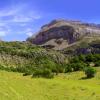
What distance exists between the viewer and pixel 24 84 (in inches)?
1690

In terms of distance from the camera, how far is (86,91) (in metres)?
43.1

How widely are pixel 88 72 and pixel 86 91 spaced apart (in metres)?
41.4

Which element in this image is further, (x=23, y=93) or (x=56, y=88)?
(x=56, y=88)

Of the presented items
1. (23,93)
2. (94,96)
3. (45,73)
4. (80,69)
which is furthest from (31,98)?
(80,69)

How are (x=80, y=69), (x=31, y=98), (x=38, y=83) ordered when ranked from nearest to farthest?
(x=31, y=98), (x=38, y=83), (x=80, y=69)

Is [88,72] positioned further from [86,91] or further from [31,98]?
[31,98]

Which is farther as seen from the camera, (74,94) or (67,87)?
(67,87)

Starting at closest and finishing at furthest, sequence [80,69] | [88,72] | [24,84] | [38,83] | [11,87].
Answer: [11,87]
[24,84]
[38,83]
[88,72]
[80,69]

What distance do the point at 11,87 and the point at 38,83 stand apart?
841cm

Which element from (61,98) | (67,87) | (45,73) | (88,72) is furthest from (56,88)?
(88,72)

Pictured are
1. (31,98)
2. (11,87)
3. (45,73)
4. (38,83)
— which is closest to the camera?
(31,98)

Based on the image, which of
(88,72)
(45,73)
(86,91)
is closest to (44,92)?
(86,91)

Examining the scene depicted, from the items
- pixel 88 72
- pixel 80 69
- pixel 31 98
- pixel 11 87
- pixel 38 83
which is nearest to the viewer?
pixel 31 98

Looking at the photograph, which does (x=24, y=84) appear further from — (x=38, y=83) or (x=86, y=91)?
(x=86, y=91)
